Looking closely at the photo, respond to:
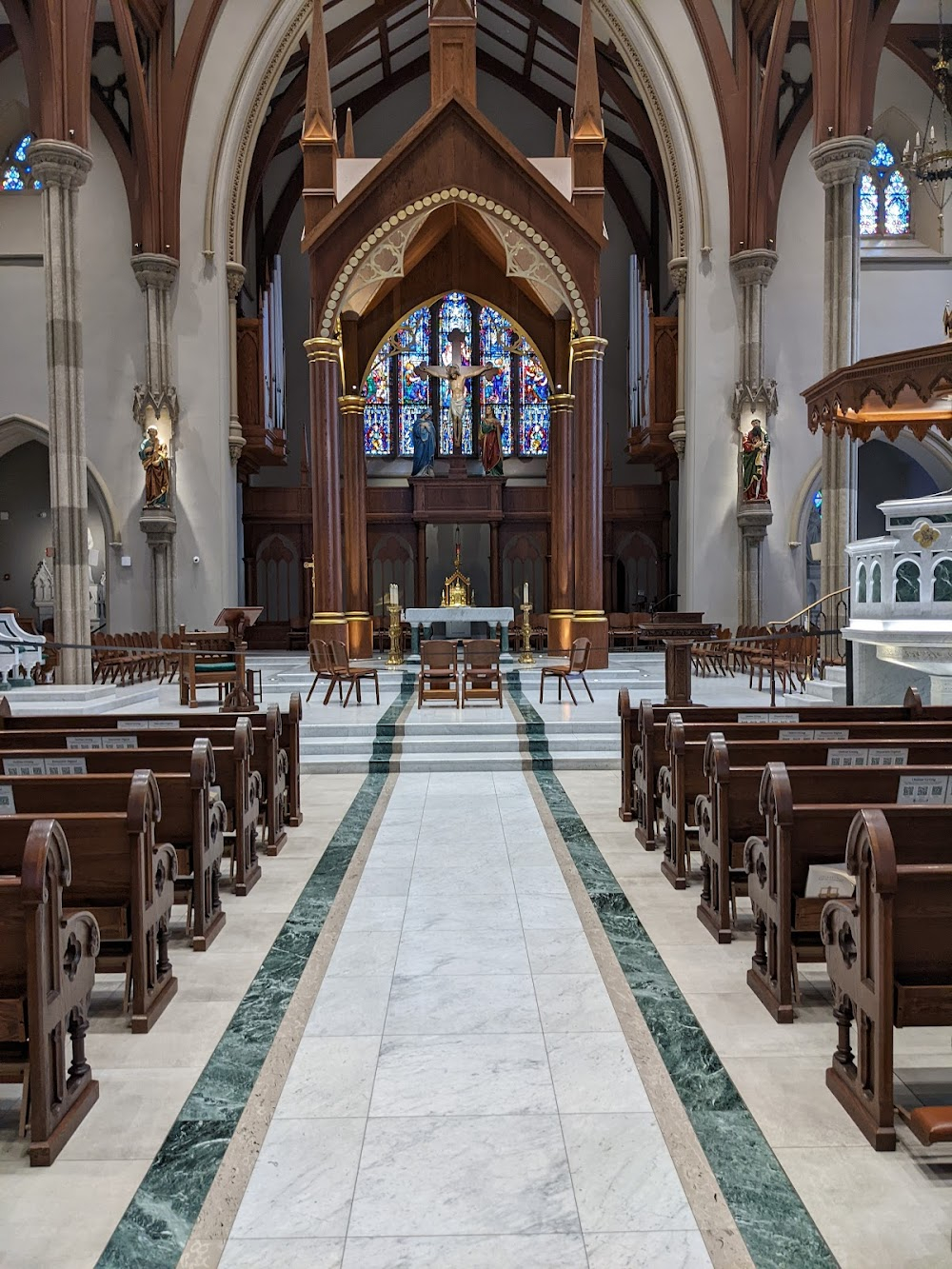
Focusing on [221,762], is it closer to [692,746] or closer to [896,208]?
[692,746]

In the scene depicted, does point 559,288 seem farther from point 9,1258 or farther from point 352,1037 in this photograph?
Answer: point 9,1258

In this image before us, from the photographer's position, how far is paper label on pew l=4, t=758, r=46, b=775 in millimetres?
4766

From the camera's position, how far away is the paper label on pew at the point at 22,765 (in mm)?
4766

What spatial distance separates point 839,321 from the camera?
13453 millimetres

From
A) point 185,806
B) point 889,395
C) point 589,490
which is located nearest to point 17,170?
point 589,490

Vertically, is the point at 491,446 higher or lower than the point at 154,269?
lower

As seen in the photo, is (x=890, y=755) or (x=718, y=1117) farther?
(x=890, y=755)

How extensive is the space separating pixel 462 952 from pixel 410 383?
2210 centimetres

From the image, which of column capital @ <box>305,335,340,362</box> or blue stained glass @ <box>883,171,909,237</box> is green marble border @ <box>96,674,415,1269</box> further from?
blue stained glass @ <box>883,171,909,237</box>

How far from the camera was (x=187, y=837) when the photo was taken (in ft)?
14.8

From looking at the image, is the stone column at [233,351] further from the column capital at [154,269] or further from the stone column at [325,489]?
the stone column at [325,489]

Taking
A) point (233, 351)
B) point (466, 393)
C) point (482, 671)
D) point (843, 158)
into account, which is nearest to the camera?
point (482, 671)

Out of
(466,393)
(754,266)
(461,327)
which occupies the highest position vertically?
(461,327)

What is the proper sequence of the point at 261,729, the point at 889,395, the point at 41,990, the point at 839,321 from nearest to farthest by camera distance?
the point at 41,990 < the point at 261,729 < the point at 889,395 < the point at 839,321
